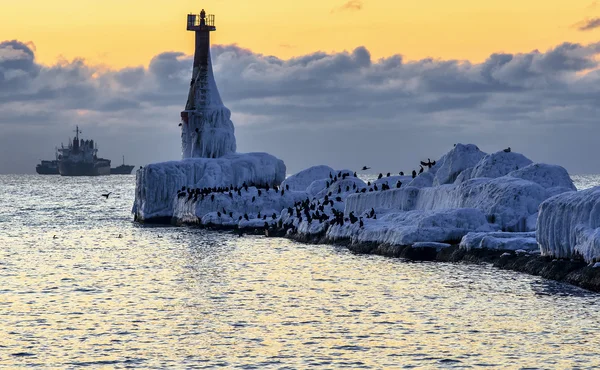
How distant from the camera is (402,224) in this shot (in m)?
62.6

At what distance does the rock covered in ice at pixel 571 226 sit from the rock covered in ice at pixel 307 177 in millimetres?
65050

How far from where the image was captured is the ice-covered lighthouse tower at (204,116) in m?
117

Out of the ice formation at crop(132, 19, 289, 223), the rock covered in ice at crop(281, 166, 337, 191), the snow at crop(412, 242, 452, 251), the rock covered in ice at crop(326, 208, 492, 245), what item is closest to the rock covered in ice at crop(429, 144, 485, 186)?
the rock covered in ice at crop(326, 208, 492, 245)

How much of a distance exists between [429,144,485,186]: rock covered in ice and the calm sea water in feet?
41.4

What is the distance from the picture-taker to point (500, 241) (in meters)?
54.2

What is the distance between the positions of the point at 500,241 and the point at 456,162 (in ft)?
63.9

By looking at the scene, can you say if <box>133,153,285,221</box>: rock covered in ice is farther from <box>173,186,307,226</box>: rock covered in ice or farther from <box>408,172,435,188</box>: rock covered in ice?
<box>408,172,435,188</box>: rock covered in ice

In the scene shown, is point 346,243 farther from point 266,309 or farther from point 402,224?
point 266,309

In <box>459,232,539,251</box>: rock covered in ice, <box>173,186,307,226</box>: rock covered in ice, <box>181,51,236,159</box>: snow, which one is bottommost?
<box>459,232,539,251</box>: rock covered in ice

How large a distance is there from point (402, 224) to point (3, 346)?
111ft

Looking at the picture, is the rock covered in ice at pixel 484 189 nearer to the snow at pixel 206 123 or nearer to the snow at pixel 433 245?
the snow at pixel 433 245

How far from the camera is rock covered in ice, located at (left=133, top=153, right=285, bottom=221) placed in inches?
4210

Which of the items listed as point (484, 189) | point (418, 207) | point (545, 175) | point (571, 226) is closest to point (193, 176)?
point (418, 207)

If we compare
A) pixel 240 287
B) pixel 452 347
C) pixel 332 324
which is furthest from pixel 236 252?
pixel 452 347
